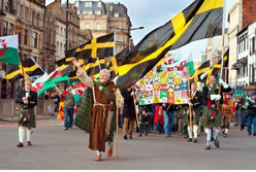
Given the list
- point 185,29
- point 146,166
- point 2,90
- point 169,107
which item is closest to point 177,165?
point 146,166

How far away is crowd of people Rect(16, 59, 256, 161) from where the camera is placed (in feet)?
34.2

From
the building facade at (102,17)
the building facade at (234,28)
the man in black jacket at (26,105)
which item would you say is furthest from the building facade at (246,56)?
the building facade at (102,17)

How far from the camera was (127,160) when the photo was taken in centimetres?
1032

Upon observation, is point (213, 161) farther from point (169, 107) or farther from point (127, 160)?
point (169, 107)

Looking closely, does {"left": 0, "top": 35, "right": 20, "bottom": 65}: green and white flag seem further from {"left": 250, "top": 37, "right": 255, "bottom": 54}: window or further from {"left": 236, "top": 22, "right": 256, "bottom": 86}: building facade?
{"left": 250, "top": 37, "right": 255, "bottom": 54}: window

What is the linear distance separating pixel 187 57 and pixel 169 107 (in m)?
1.97

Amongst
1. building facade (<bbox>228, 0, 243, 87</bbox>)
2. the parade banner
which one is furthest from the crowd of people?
building facade (<bbox>228, 0, 243, 87</bbox>)

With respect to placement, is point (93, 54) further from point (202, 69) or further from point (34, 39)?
point (34, 39)

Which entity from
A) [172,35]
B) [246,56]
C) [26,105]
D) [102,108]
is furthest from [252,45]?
[102,108]

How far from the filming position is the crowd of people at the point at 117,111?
10.4m

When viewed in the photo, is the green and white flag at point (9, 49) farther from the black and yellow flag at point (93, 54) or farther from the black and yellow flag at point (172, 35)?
the black and yellow flag at point (172, 35)

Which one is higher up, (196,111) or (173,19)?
(173,19)

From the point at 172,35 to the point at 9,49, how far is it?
9.74m

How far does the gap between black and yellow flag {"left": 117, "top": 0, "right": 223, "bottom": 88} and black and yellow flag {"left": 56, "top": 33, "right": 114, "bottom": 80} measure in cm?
832
